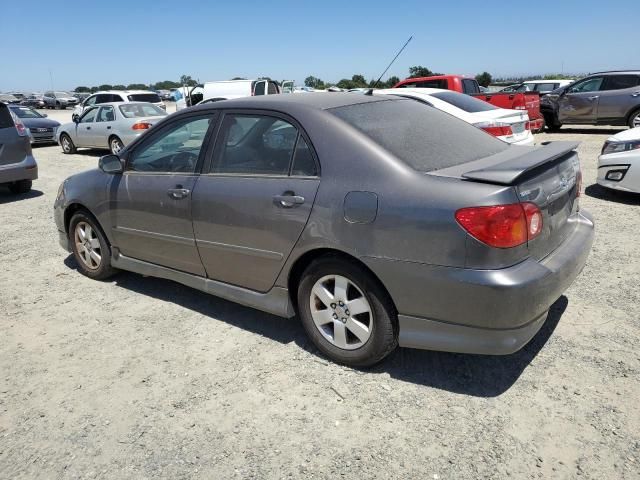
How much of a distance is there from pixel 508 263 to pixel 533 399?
0.80 m

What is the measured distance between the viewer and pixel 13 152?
845 centimetres

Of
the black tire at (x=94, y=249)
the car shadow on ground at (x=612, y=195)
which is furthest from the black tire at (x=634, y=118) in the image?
the black tire at (x=94, y=249)

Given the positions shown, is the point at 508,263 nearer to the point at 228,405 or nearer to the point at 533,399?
the point at 533,399

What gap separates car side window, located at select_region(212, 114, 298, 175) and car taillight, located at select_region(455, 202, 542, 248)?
47.2 inches

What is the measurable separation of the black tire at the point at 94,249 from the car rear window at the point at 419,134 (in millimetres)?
2551

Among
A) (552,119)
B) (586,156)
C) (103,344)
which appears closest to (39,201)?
(103,344)

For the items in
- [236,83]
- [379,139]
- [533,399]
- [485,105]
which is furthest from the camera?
[236,83]

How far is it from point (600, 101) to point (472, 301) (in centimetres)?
1364

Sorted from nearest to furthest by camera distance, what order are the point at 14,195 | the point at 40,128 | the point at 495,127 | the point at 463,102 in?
the point at 495,127
the point at 463,102
the point at 14,195
the point at 40,128

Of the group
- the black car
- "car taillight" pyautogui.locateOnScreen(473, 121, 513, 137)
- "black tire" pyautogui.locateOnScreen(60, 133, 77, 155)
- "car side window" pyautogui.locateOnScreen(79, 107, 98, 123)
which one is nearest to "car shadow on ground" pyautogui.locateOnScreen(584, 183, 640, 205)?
"car taillight" pyautogui.locateOnScreen(473, 121, 513, 137)

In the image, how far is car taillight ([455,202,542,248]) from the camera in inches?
97.0

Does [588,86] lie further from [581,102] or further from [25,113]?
[25,113]

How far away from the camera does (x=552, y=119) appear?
49.9 ft

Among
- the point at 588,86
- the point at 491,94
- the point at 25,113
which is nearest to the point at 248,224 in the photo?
the point at 491,94
